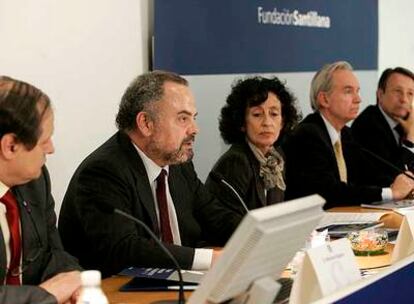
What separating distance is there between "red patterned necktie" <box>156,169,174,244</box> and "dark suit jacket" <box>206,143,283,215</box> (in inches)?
21.2

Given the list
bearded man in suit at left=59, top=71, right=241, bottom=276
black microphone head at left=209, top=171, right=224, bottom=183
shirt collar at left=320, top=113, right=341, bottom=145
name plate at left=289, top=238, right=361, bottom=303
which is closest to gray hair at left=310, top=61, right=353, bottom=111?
shirt collar at left=320, top=113, right=341, bottom=145

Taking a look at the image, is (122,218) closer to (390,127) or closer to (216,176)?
(216,176)

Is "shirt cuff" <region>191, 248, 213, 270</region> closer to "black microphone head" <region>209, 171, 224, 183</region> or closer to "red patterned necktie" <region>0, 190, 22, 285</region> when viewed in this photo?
"red patterned necktie" <region>0, 190, 22, 285</region>

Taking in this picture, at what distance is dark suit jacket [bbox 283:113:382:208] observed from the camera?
159 inches

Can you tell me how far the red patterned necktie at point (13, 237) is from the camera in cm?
233

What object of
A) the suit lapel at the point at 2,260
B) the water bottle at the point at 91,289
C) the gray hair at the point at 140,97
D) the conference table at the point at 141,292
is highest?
the gray hair at the point at 140,97

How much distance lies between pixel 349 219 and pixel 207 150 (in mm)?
1138

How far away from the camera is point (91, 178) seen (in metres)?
2.80

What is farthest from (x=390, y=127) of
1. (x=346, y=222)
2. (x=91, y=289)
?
(x=91, y=289)

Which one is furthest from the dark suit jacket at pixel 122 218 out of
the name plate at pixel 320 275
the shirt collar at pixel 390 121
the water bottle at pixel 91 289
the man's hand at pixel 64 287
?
the shirt collar at pixel 390 121

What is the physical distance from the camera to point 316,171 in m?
4.10

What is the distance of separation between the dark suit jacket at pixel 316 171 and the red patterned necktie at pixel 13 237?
76.8 inches

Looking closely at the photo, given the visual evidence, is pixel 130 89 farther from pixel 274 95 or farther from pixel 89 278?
pixel 89 278

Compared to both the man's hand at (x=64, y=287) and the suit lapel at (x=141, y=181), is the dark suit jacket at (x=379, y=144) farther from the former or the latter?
the man's hand at (x=64, y=287)
